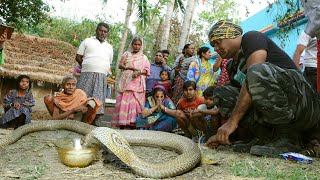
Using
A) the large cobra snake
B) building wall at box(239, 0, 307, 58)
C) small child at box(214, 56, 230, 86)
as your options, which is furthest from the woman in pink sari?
building wall at box(239, 0, 307, 58)

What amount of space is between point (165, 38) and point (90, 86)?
14.5 feet

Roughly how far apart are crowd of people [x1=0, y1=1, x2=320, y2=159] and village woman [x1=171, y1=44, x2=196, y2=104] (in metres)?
0.02

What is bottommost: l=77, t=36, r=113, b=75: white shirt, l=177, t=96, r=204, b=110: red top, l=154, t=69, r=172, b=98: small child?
l=177, t=96, r=204, b=110: red top

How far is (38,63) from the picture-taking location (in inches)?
570

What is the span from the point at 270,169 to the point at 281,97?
2.28 feet

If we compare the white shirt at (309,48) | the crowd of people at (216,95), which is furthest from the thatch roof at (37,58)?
the white shirt at (309,48)

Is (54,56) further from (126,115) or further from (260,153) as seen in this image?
(260,153)

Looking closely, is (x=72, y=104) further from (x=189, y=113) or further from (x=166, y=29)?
(x=166, y=29)

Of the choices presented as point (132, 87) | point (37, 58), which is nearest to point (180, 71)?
point (132, 87)

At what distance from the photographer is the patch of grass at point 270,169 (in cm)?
221

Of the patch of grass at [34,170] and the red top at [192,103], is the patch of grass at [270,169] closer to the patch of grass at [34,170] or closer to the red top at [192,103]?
the patch of grass at [34,170]

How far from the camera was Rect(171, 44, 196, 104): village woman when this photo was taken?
6.38 meters

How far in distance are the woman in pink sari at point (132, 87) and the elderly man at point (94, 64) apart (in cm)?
38

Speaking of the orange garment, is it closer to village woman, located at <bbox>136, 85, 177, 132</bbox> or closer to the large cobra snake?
village woman, located at <bbox>136, 85, 177, 132</bbox>
